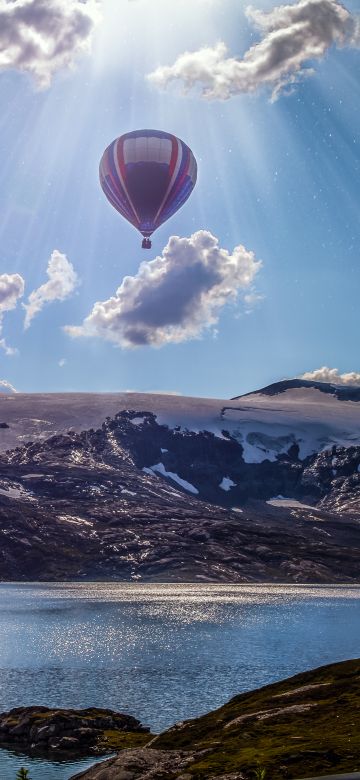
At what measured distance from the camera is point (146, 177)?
6629 inches

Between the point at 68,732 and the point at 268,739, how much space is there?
68.7 ft

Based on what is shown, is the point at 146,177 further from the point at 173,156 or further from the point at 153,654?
the point at 153,654

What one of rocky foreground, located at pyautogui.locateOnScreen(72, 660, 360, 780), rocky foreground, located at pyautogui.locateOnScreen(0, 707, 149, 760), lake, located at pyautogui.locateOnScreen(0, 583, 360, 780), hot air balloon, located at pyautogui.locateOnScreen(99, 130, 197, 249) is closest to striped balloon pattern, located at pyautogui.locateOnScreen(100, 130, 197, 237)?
hot air balloon, located at pyautogui.locateOnScreen(99, 130, 197, 249)

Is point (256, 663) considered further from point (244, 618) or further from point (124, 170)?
point (124, 170)

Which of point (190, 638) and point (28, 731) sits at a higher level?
point (28, 731)

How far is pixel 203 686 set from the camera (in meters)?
86.9

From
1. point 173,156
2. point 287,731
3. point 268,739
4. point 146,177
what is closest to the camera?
point 268,739

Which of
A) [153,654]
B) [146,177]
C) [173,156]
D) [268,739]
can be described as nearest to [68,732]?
[268,739]

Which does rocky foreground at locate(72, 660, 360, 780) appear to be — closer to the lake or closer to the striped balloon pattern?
the lake

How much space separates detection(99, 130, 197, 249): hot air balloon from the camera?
168250 millimetres

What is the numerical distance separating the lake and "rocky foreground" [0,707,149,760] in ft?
9.55

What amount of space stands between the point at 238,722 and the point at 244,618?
115 metres

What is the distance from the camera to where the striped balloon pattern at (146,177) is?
552 feet

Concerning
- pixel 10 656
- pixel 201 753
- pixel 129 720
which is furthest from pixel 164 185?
pixel 201 753
